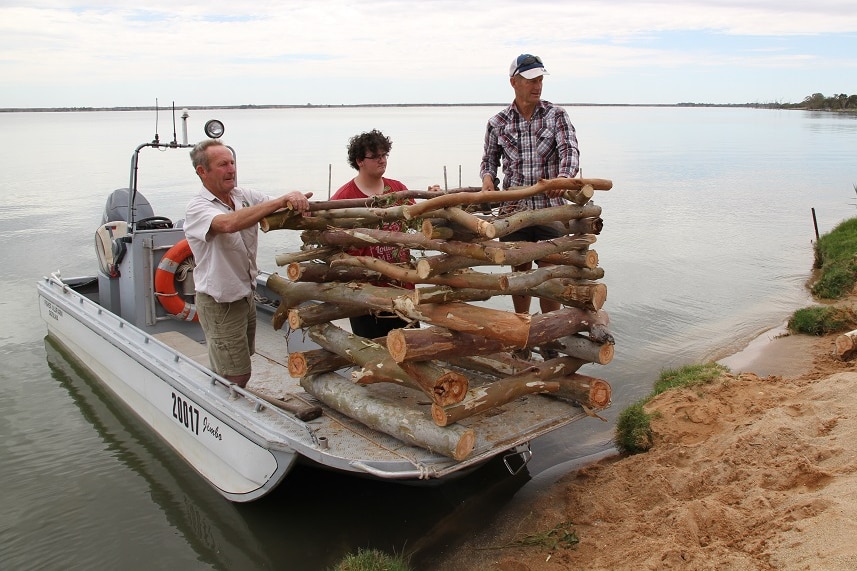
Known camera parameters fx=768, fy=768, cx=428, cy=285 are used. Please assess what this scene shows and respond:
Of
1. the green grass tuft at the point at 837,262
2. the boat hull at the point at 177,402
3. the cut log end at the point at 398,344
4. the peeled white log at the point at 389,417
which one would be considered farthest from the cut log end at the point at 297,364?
the green grass tuft at the point at 837,262

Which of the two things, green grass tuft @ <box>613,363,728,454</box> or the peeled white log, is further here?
green grass tuft @ <box>613,363,728,454</box>

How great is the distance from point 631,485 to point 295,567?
245 cm

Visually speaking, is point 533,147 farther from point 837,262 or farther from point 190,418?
point 837,262

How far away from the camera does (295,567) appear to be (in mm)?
5418

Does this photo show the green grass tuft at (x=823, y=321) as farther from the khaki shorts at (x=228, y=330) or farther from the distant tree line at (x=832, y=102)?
the distant tree line at (x=832, y=102)

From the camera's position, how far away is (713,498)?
15.8 feet

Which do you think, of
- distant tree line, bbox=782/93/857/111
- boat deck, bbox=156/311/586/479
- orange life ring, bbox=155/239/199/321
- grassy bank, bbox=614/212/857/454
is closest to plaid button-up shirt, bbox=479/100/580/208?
boat deck, bbox=156/311/586/479

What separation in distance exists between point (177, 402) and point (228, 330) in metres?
1.25

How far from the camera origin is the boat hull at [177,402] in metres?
5.36

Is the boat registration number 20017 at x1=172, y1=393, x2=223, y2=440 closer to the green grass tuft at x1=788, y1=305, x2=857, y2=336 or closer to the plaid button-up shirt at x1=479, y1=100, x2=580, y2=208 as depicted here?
the plaid button-up shirt at x1=479, y1=100, x2=580, y2=208

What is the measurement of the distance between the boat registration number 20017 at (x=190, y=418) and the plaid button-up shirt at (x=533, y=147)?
2.93 m

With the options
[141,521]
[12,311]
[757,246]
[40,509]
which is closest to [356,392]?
[141,521]

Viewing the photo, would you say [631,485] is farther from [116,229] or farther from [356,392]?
[116,229]

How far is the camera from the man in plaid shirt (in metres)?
5.75
